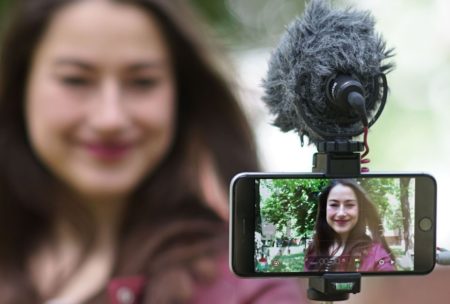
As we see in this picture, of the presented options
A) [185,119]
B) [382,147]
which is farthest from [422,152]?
[185,119]

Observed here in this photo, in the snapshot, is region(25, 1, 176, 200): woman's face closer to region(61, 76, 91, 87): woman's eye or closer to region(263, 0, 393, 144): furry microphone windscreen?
region(61, 76, 91, 87): woman's eye

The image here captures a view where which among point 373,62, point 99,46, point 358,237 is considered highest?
point 99,46

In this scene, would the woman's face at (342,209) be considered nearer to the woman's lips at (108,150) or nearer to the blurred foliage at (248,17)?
the woman's lips at (108,150)

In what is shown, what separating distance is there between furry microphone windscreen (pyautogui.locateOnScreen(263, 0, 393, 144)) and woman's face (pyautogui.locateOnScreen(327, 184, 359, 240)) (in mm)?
37

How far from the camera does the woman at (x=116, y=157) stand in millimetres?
1043

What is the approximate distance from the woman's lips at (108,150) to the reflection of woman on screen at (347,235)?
617 millimetres

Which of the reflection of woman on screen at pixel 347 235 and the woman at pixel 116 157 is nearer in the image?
the reflection of woman on screen at pixel 347 235

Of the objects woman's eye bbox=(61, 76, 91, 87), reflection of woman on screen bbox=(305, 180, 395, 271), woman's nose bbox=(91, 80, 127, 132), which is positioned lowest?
reflection of woman on screen bbox=(305, 180, 395, 271)

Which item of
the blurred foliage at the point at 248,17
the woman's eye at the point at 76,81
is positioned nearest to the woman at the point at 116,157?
the woman's eye at the point at 76,81

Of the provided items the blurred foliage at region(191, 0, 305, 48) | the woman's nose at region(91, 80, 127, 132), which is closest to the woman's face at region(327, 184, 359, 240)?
the woman's nose at region(91, 80, 127, 132)

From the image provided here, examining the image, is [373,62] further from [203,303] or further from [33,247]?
[33,247]

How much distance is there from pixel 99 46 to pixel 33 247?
0.40 metres

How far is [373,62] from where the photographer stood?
1.55 feet

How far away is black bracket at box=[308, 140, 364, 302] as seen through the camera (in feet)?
→ 1.52
